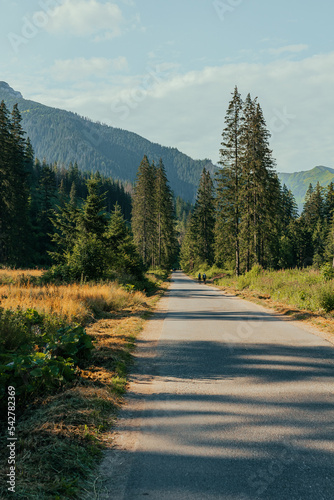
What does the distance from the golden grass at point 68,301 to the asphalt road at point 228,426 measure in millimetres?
3163

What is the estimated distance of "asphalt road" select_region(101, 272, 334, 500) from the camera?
258 cm

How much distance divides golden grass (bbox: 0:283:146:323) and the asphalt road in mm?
3163

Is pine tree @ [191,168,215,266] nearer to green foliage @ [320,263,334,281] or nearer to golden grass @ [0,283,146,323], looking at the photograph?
green foliage @ [320,263,334,281]

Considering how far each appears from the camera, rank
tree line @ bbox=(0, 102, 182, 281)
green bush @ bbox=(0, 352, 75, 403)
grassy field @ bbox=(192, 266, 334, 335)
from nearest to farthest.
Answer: green bush @ bbox=(0, 352, 75, 403) < grassy field @ bbox=(192, 266, 334, 335) < tree line @ bbox=(0, 102, 182, 281)

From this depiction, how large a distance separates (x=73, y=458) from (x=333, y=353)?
5.50 metres

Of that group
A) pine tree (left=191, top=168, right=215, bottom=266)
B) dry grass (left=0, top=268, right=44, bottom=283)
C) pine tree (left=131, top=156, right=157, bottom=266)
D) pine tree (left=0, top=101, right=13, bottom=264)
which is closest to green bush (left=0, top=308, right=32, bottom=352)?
dry grass (left=0, top=268, right=44, bottom=283)

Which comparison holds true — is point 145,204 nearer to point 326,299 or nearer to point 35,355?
point 326,299

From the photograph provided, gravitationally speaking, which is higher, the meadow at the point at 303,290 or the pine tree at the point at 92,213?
the pine tree at the point at 92,213

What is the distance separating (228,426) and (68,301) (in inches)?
289

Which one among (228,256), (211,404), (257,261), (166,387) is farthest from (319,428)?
(228,256)

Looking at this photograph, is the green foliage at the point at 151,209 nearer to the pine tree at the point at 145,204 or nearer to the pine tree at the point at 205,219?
the pine tree at the point at 145,204

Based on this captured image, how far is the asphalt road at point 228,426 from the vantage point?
2578mm

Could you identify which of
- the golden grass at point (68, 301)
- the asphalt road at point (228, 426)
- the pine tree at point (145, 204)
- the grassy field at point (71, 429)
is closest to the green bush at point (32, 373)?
the grassy field at point (71, 429)

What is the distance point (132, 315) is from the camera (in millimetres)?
11469
